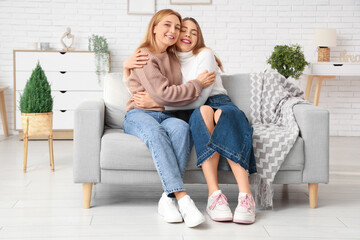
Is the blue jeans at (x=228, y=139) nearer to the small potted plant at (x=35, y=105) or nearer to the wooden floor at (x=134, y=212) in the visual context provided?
the wooden floor at (x=134, y=212)

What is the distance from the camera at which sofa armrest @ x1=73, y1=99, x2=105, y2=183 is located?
2.53 metres

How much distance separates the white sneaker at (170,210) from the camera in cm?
229

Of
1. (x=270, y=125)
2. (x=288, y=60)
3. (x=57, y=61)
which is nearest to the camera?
(x=270, y=125)

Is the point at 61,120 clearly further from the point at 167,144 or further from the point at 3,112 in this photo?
the point at 167,144

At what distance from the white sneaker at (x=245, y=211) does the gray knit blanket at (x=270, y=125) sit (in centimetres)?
22

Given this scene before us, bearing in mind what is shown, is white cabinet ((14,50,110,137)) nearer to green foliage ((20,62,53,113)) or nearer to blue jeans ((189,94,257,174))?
green foliage ((20,62,53,113))

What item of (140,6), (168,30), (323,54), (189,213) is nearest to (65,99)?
(140,6)

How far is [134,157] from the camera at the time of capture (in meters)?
2.49

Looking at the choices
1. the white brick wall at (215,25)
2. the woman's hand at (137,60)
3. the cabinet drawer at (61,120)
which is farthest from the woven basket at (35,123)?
the white brick wall at (215,25)

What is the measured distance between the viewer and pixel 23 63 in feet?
16.8

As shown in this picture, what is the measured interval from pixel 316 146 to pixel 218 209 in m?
0.67

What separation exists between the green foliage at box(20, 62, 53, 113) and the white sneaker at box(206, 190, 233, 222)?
1.66 metres

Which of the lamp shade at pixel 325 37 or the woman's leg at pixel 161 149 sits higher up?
the lamp shade at pixel 325 37

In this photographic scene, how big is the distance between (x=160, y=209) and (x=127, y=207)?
26cm
